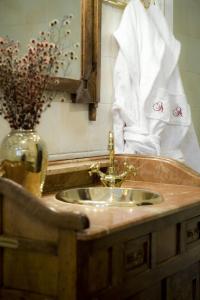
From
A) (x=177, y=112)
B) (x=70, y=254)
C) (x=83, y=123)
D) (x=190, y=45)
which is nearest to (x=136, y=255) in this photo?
(x=70, y=254)

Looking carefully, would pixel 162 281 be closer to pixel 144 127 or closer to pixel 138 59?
pixel 144 127

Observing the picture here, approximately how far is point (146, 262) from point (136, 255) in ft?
0.19

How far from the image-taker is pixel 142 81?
2.29 m

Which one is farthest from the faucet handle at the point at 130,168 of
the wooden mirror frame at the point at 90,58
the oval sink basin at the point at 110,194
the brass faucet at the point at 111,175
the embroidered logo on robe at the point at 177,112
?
the embroidered logo on robe at the point at 177,112

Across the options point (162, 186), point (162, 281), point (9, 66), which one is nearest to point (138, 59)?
point (162, 186)

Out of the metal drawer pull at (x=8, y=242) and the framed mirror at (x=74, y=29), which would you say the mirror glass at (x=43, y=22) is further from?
the metal drawer pull at (x=8, y=242)

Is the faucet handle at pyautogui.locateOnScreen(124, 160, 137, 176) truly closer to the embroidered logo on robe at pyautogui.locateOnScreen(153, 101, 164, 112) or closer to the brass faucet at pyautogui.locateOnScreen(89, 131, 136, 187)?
the brass faucet at pyautogui.locateOnScreen(89, 131, 136, 187)

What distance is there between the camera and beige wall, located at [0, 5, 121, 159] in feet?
6.37

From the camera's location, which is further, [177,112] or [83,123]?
[177,112]

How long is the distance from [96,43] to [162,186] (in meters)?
0.63

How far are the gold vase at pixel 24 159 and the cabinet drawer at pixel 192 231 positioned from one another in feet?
1.56

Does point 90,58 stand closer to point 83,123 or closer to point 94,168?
point 83,123

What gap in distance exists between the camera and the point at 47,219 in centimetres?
120

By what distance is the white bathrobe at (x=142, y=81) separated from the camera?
224cm
